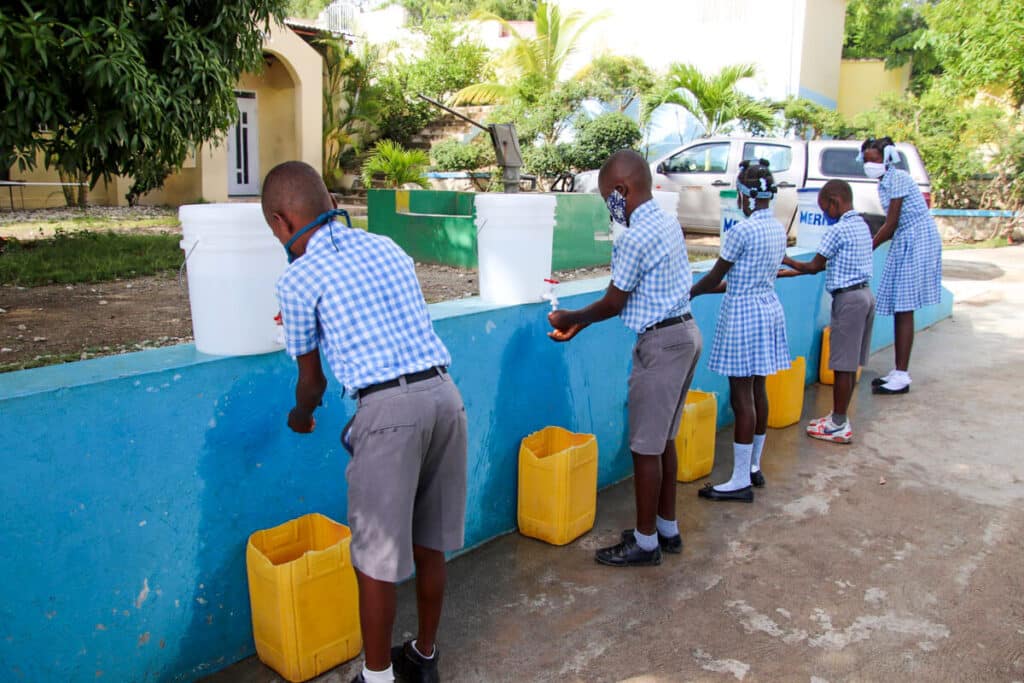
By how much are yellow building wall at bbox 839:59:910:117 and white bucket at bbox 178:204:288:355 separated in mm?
24696

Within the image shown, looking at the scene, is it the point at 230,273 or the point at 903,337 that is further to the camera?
the point at 903,337

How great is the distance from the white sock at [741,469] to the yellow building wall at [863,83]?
74.5 feet

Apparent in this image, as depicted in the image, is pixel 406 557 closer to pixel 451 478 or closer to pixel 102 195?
pixel 451 478

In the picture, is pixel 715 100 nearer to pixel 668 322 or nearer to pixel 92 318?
pixel 92 318

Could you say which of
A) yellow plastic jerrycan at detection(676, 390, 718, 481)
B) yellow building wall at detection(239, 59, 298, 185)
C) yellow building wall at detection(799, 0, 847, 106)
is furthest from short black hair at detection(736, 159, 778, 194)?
yellow building wall at detection(799, 0, 847, 106)

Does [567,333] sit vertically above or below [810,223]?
below

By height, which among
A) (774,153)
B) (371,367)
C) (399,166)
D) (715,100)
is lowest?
(371,367)

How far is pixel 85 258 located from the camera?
858 centimetres

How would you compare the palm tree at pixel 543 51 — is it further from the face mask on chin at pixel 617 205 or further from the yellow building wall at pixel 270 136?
the face mask on chin at pixel 617 205

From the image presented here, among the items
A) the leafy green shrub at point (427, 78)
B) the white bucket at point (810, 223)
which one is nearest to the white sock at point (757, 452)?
the white bucket at point (810, 223)

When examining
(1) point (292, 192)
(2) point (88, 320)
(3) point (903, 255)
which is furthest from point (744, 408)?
(2) point (88, 320)

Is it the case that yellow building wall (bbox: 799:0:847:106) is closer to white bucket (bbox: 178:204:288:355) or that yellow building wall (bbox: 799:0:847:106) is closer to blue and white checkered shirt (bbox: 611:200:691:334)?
blue and white checkered shirt (bbox: 611:200:691:334)

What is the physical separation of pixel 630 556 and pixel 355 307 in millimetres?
1955

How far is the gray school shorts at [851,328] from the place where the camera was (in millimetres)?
5180
